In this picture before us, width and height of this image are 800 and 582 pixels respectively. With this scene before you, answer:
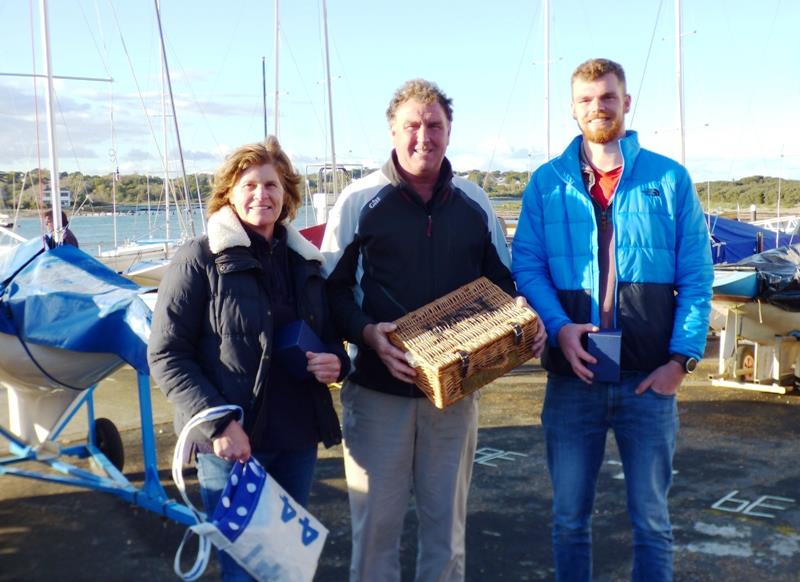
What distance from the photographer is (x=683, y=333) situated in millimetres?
3127

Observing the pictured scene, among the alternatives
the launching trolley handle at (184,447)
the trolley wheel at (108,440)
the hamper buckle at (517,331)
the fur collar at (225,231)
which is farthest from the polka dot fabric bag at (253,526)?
the trolley wheel at (108,440)

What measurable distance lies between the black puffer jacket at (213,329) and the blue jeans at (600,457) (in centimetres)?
123

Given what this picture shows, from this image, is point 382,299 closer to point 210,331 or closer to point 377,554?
point 210,331

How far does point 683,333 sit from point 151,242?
1804cm

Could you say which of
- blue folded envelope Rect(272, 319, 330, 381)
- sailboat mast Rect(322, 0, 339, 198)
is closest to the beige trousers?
blue folded envelope Rect(272, 319, 330, 381)

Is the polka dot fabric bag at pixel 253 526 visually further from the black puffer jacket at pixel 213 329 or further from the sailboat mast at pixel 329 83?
the sailboat mast at pixel 329 83

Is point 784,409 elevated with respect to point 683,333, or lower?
lower

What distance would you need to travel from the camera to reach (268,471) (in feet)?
10.0

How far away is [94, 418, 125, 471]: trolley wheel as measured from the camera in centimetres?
584

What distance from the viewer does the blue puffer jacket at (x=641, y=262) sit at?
3.14 m

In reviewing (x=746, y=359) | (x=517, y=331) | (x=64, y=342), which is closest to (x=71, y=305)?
(x=64, y=342)

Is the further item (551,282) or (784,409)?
(784,409)

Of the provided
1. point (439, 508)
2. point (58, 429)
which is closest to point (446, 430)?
point (439, 508)

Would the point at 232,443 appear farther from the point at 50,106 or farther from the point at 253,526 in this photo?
the point at 50,106
